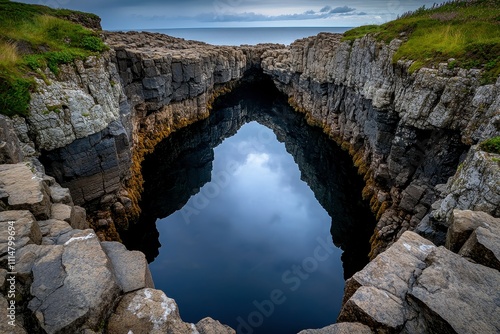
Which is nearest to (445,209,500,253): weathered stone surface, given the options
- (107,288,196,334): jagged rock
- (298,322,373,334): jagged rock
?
(298,322,373,334): jagged rock

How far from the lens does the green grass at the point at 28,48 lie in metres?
15.6

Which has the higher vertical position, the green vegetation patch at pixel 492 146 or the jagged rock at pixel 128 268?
the green vegetation patch at pixel 492 146

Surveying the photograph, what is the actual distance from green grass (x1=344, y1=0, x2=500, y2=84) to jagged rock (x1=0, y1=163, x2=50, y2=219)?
76.8 feet

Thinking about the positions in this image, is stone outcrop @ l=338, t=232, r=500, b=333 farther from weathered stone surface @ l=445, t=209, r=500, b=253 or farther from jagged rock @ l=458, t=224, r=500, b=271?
weathered stone surface @ l=445, t=209, r=500, b=253

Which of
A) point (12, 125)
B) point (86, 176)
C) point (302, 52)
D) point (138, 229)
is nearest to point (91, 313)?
point (12, 125)

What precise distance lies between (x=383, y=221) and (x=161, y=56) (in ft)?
108

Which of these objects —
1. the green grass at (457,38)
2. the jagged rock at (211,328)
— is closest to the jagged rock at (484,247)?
the jagged rock at (211,328)

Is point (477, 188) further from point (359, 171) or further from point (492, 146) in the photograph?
point (359, 171)

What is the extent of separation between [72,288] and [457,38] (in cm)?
2872

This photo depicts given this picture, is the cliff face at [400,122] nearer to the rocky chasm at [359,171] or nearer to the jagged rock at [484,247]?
the rocky chasm at [359,171]

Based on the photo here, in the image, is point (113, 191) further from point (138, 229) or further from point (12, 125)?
point (12, 125)

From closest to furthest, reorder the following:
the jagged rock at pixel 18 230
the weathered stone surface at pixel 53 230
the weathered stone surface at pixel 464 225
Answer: the jagged rock at pixel 18 230 → the weathered stone surface at pixel 53 230 → the weathered stone surface at pixel 464 225

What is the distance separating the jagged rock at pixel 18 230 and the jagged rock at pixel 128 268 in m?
2.17

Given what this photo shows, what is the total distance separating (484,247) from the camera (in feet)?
27.1
